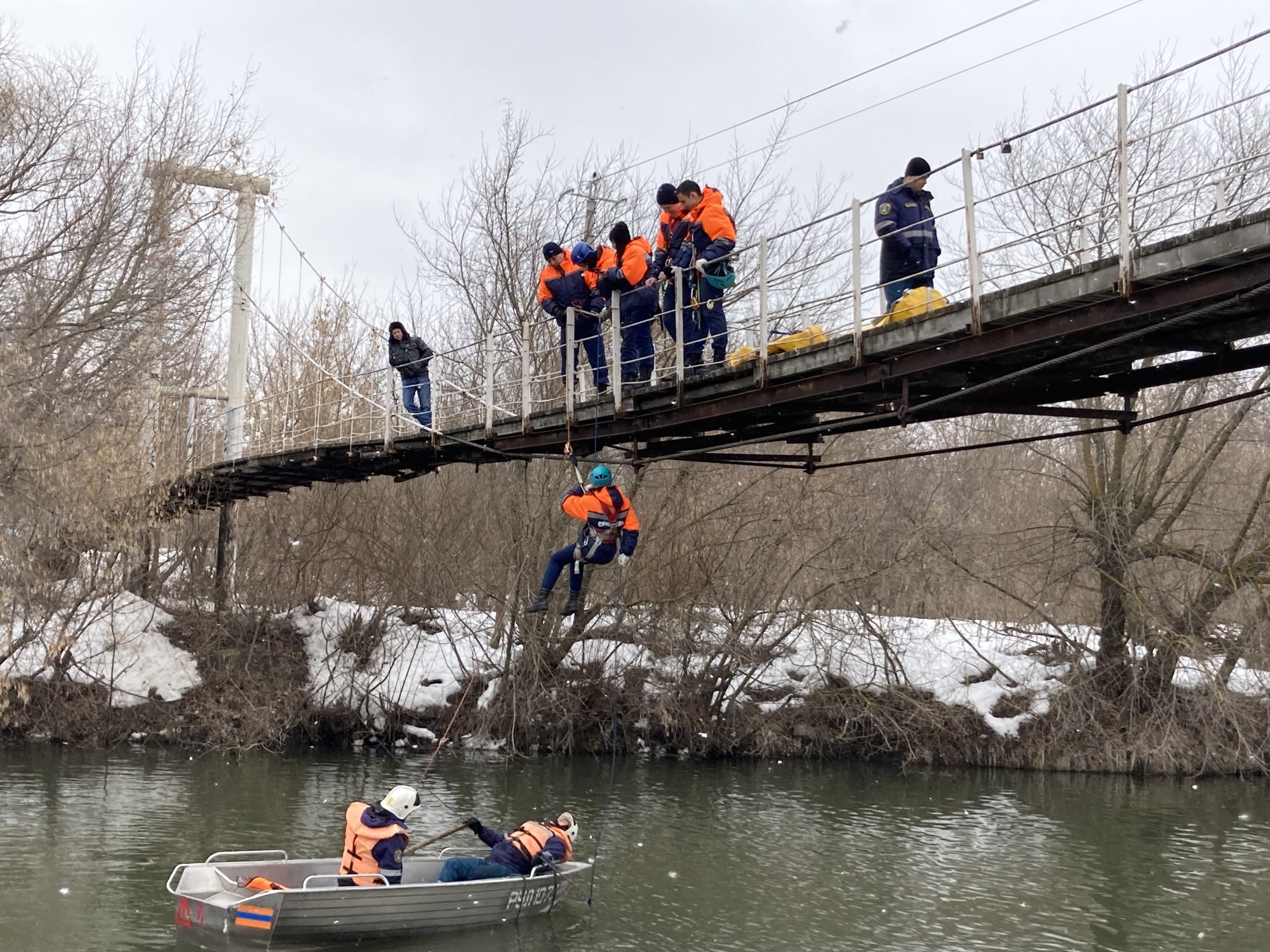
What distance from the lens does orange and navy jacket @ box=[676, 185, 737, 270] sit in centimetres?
1034

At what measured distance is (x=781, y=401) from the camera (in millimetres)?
9891

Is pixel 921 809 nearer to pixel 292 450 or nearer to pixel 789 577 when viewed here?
pixel 789 577

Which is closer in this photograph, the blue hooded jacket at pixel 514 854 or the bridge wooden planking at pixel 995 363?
the bridge wooden planking at pixel 995 363

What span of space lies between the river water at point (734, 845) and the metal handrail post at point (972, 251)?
6.55 m

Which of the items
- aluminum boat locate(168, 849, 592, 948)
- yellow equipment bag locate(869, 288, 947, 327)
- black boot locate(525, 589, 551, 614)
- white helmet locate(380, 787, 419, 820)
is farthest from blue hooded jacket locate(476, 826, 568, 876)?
yellow equipment bag locate(869, 288, 947, 327)

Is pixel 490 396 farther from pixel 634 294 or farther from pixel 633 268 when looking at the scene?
pixel 633 268

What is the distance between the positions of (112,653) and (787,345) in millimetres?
16265

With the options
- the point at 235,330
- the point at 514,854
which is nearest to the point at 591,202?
the point at 235,330

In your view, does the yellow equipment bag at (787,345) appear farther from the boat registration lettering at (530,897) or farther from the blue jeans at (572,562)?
the boat registration lettering at (530,897)

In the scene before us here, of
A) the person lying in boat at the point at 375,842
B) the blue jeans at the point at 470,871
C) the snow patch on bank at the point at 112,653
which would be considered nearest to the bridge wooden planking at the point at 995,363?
the person lying in boat at the point at 375,842

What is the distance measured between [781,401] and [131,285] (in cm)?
1222

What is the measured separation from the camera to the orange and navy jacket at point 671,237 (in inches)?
423

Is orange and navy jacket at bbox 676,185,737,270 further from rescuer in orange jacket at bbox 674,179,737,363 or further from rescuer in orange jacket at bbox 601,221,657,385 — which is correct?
rescuer in orange jacket at bbox 601,221,657,385

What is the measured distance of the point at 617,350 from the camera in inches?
448
